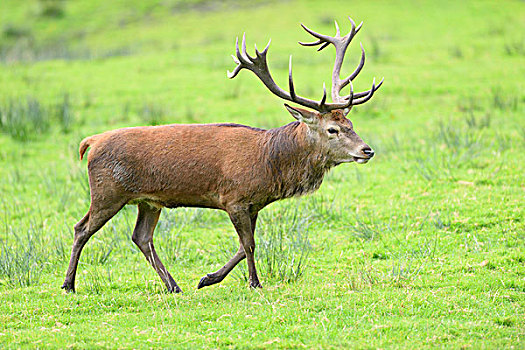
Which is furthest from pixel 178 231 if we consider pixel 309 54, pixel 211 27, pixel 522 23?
pixel 211 27

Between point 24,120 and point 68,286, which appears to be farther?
point 24,120

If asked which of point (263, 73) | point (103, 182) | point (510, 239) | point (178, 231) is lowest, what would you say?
point (178, 231)

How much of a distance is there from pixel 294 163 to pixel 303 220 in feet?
6.13

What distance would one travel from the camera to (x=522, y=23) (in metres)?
24.9

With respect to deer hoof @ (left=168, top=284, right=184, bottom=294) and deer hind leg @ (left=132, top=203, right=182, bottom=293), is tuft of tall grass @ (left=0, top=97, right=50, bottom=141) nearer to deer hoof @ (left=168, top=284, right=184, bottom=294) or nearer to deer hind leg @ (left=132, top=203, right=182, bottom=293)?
deer hind leg @ (left=132, top=203, right=182, bottom=293)

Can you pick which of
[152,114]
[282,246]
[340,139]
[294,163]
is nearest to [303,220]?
[282,246]

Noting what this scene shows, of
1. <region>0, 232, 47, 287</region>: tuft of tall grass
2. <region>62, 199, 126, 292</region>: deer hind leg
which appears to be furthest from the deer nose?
<region>0, 232, 47, 287</region>: tuft of tall grass

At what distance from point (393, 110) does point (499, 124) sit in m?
2.79

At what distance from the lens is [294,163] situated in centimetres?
693

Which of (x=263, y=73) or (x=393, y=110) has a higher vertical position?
(x=263, y=73)

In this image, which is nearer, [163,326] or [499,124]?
[163,326]

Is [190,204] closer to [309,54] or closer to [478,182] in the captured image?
[478,182]

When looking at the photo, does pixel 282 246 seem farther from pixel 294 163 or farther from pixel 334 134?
pixel 334 134

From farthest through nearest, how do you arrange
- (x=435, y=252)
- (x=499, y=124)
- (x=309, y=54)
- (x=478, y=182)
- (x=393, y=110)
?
(x=309, y=54), (x=393, y=110), (x=499, y=124), (x=478, y=182), (x=435, y=252)
